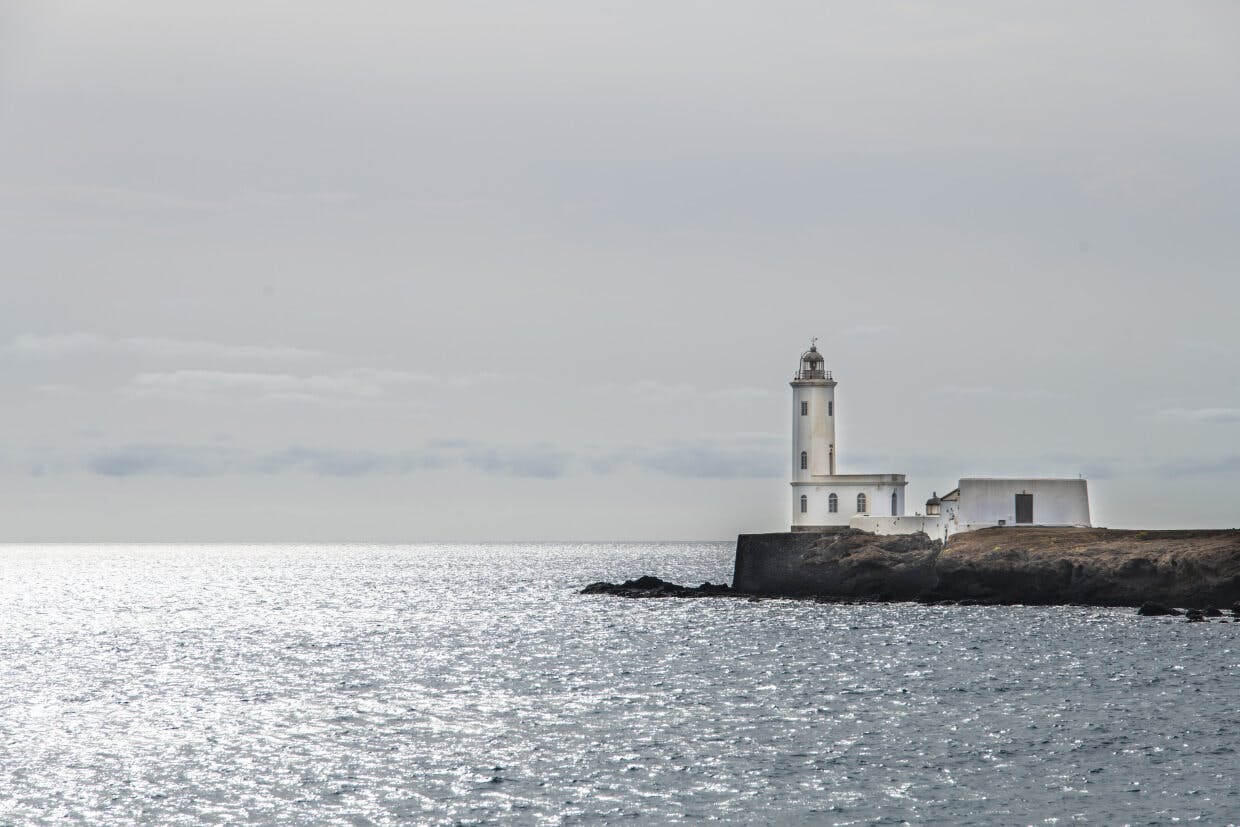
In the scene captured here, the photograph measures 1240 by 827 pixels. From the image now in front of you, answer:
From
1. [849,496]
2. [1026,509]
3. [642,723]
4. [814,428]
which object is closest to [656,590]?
[849,496]

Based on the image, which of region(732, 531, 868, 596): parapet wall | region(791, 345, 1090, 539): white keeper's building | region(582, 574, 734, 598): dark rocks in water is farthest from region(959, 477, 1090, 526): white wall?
region(582, 574, 734, 598): dark rocks in water

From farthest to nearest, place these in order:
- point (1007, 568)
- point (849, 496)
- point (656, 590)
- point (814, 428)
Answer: point (814, 428)
point (849, 496)
point (656, 590)
point (1007, 568)

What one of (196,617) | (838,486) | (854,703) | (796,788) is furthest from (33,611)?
(796,788)

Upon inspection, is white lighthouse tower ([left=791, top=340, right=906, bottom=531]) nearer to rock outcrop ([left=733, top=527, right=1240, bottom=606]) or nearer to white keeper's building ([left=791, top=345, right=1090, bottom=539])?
white keeper's building ([left=791, top=345, right=1090, bottom=539])

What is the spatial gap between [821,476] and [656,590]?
38.6ft

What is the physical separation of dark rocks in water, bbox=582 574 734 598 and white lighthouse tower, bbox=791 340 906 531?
718 centimetres

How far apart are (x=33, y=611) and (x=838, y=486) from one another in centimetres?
4554

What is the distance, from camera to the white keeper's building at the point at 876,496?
67500 millimetres

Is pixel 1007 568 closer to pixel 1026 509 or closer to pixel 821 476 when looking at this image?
pixel 1026 509

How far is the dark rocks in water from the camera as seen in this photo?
238 ft

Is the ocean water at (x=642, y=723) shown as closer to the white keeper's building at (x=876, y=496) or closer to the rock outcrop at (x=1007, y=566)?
the rock outcrop at (x=1007, y=566)

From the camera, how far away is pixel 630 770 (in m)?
24.9

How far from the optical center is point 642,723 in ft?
98.7

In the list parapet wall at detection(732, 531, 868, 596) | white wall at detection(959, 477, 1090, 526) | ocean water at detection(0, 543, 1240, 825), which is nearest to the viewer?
ocean water at detection(0, 543, 1240, 825)
